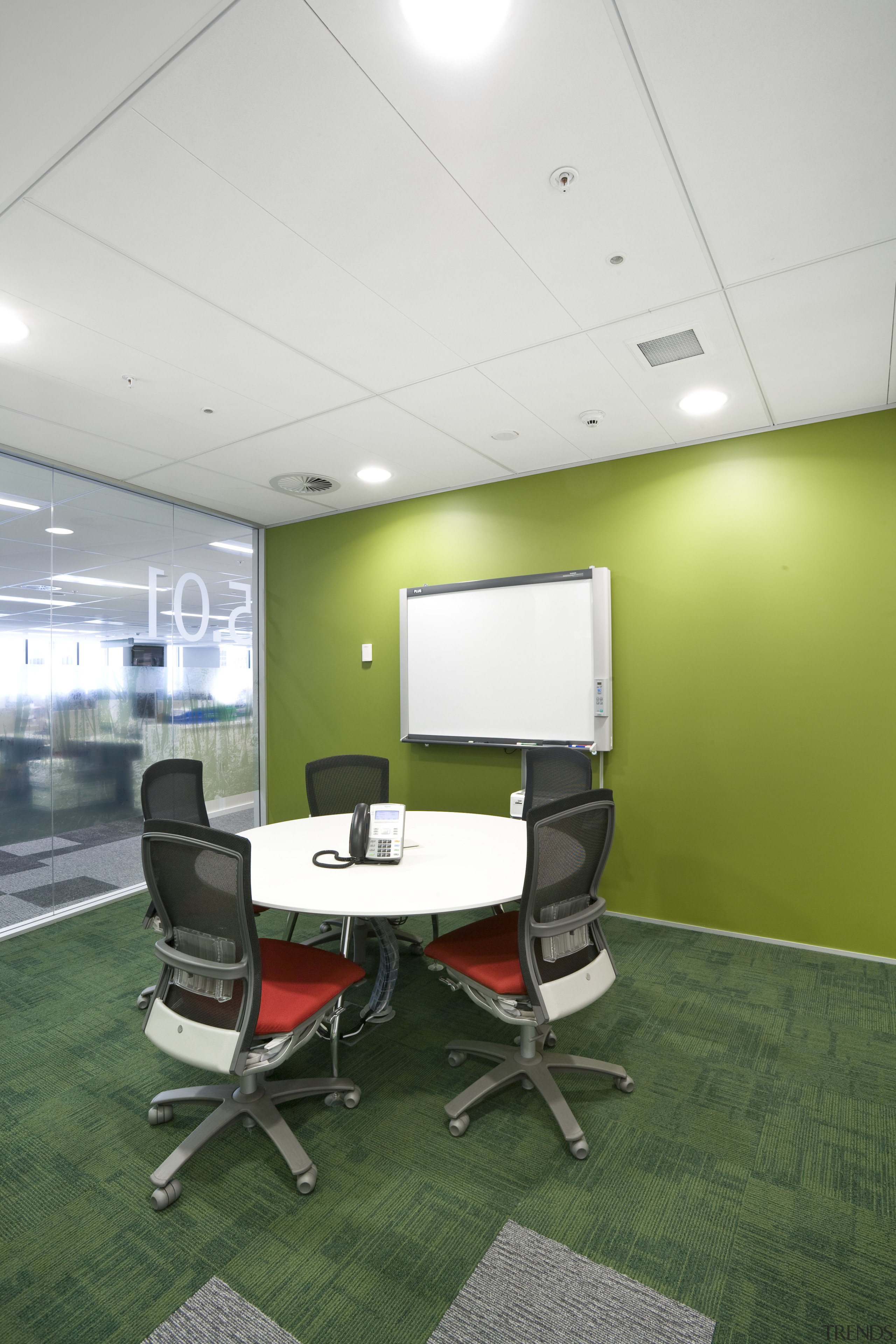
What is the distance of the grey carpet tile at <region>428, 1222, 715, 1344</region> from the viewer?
1621 mm

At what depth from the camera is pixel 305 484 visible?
4941 millimetres

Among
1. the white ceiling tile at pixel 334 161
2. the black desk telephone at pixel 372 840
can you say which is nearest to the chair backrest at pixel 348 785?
the black desk telephone at pixel 372 840

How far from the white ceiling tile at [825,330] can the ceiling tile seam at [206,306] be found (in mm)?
1758

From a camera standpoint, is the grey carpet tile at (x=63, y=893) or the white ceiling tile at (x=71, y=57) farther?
the grey carpet tile at (x=63, y=893)

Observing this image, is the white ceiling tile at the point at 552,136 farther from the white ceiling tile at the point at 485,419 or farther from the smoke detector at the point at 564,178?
the white ceiling tile at the point at 485,419

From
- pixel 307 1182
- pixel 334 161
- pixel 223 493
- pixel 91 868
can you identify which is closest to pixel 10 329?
pixel 334 161

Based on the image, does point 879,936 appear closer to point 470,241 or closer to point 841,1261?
point 841,1261

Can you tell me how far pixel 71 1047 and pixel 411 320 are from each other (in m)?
3.43

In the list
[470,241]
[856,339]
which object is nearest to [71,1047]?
[470,241]

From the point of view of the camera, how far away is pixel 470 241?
2.25m

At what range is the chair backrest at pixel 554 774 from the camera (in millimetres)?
3578

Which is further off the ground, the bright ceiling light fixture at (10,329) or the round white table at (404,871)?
the bright ceiling light fixture at (10,329)

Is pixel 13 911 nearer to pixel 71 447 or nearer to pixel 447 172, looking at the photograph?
pixel 71 447

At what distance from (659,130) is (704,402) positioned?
1937 mm
